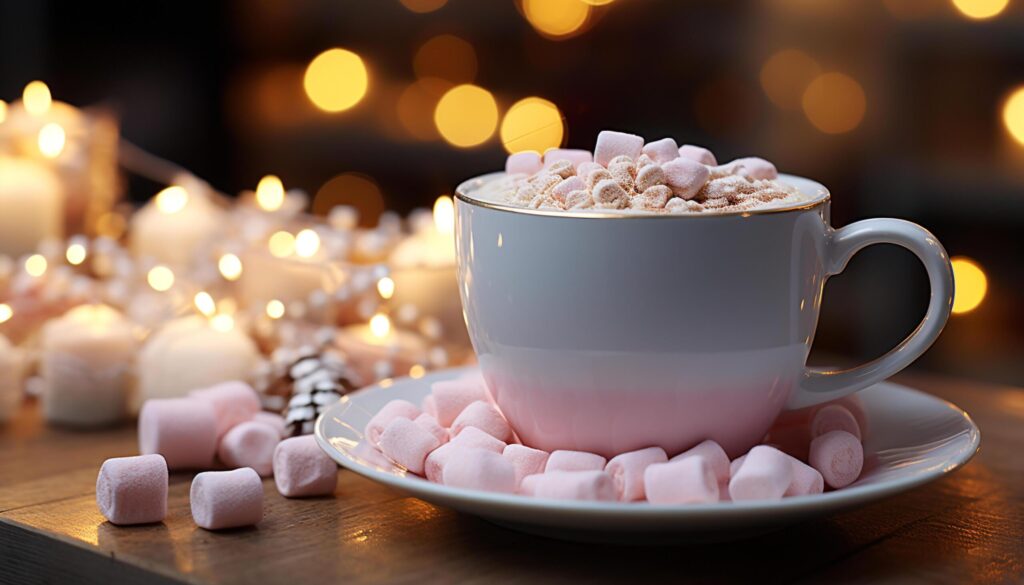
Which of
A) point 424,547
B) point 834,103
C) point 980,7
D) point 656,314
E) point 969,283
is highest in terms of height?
point 980,7

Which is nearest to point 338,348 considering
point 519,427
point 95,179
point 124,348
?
point 124,348

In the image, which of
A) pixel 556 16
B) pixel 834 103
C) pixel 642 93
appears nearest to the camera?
pixel 834 103

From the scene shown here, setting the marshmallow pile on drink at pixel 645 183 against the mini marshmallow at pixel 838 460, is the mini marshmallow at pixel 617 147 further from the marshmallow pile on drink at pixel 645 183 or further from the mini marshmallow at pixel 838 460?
the mini marshmallow at pixel 838 460

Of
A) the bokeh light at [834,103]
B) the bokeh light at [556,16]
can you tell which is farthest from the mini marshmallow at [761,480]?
the bokeh light at [556,16]

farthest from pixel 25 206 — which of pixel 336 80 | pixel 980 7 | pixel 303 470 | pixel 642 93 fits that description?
pixel 336 80

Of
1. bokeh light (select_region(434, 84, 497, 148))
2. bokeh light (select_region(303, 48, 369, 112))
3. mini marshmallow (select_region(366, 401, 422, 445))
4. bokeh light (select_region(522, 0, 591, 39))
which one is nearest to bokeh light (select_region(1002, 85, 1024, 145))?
bokeh light (select_region(522, 0, 591, 39))

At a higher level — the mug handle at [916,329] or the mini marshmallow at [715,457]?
the mug handle at [916,329]

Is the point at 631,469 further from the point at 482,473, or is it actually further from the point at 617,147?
the point at 617,147
